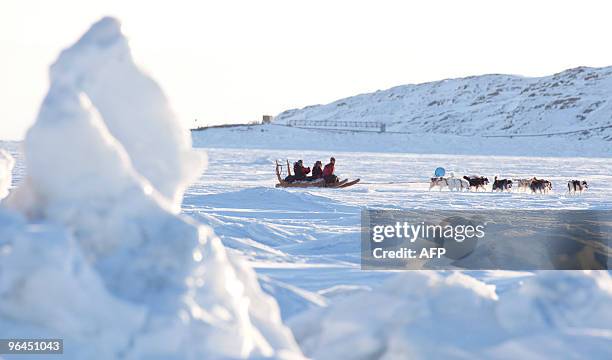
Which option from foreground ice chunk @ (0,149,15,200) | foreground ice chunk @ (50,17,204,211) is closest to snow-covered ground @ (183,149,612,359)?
foreground ice chunk @ (50,17,204,211)

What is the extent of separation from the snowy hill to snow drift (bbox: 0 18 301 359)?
253 feet

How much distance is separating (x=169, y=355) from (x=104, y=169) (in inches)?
30.8

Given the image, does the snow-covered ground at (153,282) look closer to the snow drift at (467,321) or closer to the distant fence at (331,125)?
the snow drift at (467,321)

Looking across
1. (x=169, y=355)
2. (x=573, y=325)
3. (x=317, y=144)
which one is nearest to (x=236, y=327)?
(x=169, y=355)

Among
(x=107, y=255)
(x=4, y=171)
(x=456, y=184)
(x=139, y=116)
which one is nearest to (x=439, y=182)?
(x=456, y=184)

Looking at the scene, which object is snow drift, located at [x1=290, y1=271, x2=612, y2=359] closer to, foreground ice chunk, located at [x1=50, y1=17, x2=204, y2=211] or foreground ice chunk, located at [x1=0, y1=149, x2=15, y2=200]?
foreground ice chunk, located at [x1=50, y1=17, x2=204, y2=211]

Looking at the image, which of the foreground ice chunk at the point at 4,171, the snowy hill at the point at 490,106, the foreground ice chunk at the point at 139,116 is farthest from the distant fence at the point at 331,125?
the foreground ice chunk at the point at 139,116

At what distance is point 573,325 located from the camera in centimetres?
390

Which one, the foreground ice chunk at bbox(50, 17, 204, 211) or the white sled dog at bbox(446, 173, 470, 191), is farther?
the white sled dog at bbox(446, 173, 470, 191)

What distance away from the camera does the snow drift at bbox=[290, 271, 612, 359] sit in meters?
3.75

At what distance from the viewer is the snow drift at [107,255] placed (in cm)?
→ 320

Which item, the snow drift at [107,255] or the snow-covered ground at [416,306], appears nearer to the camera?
the snow drift at [107,255]

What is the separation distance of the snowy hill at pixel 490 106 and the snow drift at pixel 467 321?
7665cm

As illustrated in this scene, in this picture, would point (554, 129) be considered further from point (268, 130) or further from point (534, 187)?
point (534, 187)
